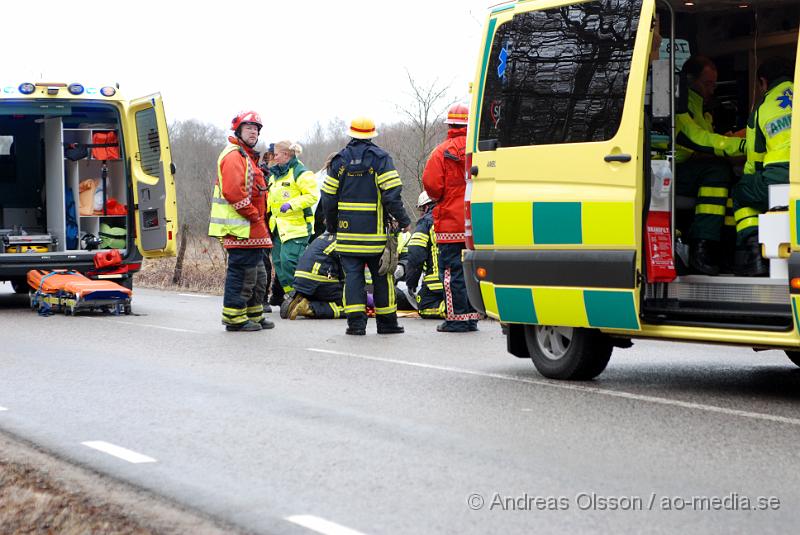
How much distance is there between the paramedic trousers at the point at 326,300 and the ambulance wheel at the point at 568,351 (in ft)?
18.0

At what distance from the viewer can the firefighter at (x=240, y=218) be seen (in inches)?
475

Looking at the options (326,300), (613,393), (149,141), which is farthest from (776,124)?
(149,141)

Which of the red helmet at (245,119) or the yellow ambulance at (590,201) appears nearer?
the yellow ambulance at (590,201)

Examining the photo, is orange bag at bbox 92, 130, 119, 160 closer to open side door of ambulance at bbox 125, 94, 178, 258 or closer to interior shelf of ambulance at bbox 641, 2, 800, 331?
open side door of ambulance at bbox 125, 94, 178, 258

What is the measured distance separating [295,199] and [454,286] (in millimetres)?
3409

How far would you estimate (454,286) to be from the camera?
38.9 feet

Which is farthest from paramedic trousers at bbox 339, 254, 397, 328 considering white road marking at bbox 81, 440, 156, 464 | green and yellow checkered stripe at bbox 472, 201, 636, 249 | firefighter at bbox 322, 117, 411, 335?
white road marking at bbox 81, 440, 156, 464

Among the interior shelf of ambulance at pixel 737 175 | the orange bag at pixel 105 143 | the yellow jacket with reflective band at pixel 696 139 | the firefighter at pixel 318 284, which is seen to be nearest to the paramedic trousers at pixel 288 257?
the firefighter at pixel 318 284

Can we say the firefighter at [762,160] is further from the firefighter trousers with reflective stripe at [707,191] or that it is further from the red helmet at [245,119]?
the red helmet at [245,119]

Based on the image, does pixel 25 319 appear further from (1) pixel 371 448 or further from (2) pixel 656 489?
(2) pixel 656 489

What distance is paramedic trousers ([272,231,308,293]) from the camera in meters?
14.7

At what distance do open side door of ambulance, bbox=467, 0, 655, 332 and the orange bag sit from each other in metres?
9.41

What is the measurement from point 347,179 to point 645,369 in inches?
146

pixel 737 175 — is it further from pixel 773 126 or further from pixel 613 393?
pixel 613 393
